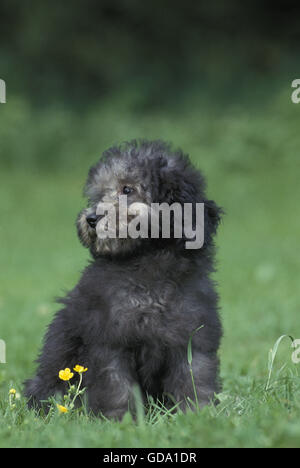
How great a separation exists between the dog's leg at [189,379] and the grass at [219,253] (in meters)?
0.11

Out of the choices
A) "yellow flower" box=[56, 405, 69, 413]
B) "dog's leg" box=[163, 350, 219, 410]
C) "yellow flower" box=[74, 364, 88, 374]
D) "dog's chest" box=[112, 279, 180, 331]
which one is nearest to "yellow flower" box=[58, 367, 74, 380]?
"yellow flower" box=[74, 364, 88, 374]

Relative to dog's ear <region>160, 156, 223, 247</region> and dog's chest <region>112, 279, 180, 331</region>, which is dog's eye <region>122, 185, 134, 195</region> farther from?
dog's chest <region>112, 279, 180, 331</region>

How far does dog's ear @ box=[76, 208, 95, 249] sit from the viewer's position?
4.09 m

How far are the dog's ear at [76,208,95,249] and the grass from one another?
0.93 m

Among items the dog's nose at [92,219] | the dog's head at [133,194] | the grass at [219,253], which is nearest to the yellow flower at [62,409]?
the grass at [219,253]

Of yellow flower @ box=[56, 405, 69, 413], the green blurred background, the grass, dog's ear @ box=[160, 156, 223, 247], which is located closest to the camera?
the grass

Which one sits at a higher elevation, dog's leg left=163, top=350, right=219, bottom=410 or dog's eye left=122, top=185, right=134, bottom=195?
dog's eye left=122, top=185, right=134, bottom=195

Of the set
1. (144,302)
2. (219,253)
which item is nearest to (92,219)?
(144,302)

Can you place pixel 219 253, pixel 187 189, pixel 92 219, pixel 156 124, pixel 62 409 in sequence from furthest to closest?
pixel 156 124
pixel 219 253
pixel 187 189
pixel 92 219
pixel 62 409

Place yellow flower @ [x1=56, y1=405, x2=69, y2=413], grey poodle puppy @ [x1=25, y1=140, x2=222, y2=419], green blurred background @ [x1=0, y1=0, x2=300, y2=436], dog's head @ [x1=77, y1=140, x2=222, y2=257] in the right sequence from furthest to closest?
green blurred background @ [x1=0, y1=0, x2=300, y2=436], dog's head @ [x1=77, y1=140, x2=222, y2=257], grey poodle puppy @ [x1=25, y1=140, x2=222, y2=419], yellow flower @ [x1=56, y1=405, x2=69, y2=413]

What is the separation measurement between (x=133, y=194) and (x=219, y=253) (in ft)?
24.5

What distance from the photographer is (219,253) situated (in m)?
11.5

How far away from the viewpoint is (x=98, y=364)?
3.93m

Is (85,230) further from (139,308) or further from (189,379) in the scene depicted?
(189,379)
